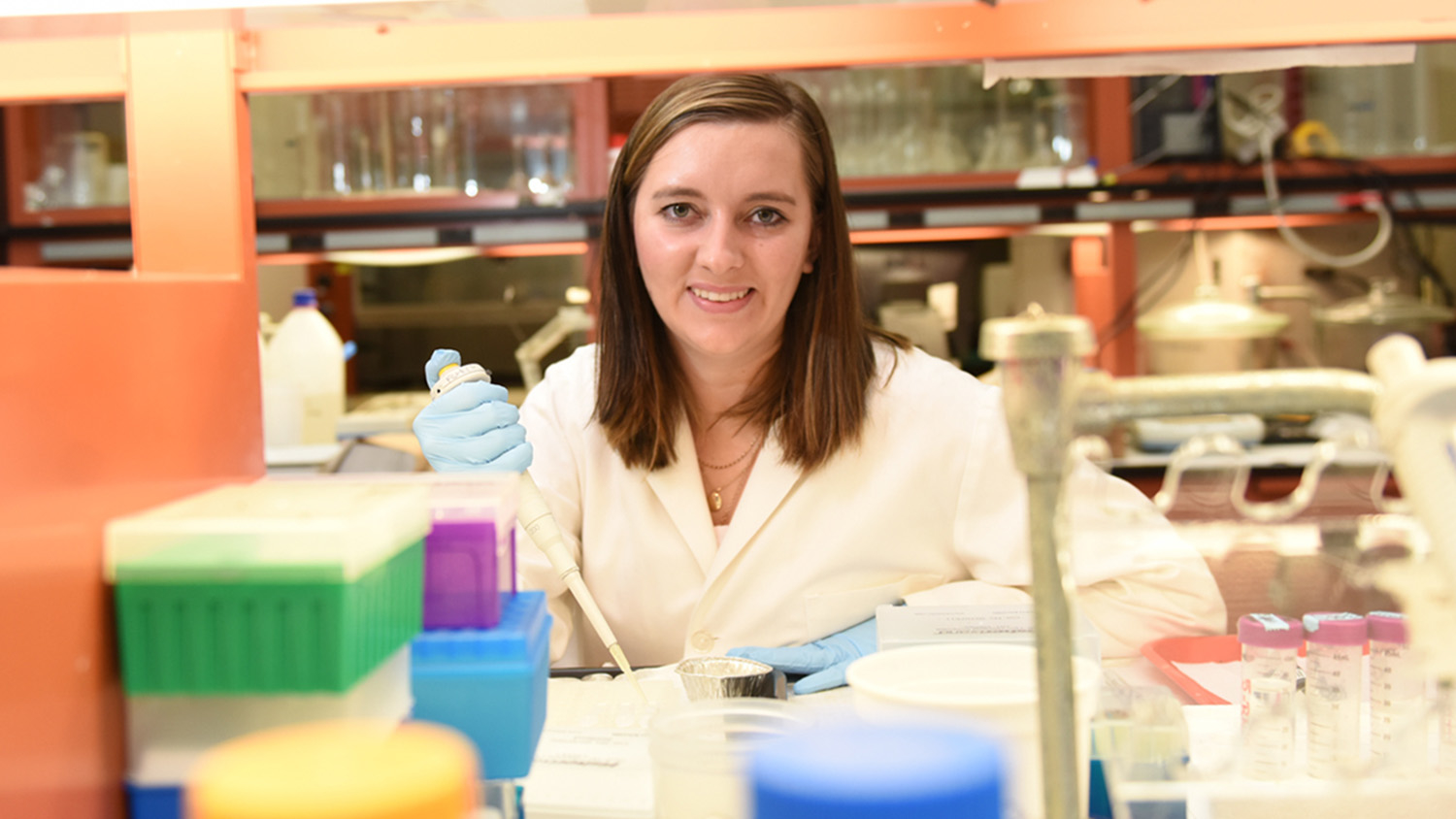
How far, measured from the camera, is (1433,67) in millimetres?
3174

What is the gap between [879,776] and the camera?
0.43 metres

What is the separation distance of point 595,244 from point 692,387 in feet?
4.77

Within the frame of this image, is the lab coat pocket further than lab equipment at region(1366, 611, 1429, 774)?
Yes

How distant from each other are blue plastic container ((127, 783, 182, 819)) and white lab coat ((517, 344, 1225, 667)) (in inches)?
32.9

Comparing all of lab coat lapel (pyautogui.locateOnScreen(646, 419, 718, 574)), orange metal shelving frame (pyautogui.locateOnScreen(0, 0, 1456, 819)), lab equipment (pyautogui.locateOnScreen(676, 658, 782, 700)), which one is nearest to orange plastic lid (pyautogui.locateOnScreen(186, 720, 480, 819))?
orange metal shelving frame (pyautogui.locateOnScreen(0, 0, 1456, 819))

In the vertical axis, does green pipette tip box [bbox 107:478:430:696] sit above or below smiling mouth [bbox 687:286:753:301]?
below

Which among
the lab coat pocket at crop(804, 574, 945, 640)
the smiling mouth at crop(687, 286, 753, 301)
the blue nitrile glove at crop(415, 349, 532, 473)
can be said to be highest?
the smiling mouth at crop(687, 286, 753, 301)

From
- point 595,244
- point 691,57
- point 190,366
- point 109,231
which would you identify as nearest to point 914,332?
point 595,244

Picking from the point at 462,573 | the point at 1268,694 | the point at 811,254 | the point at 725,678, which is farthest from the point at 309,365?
the point at 1268,694

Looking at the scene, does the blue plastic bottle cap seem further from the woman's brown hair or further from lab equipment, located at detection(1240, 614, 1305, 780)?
the woman's brown hair

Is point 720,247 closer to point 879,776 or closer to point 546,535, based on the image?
point 546,535

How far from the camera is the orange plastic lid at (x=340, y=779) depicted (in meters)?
0.42

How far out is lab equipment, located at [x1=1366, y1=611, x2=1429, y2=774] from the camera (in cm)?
80

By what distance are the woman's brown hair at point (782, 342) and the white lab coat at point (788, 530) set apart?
0.04 m
